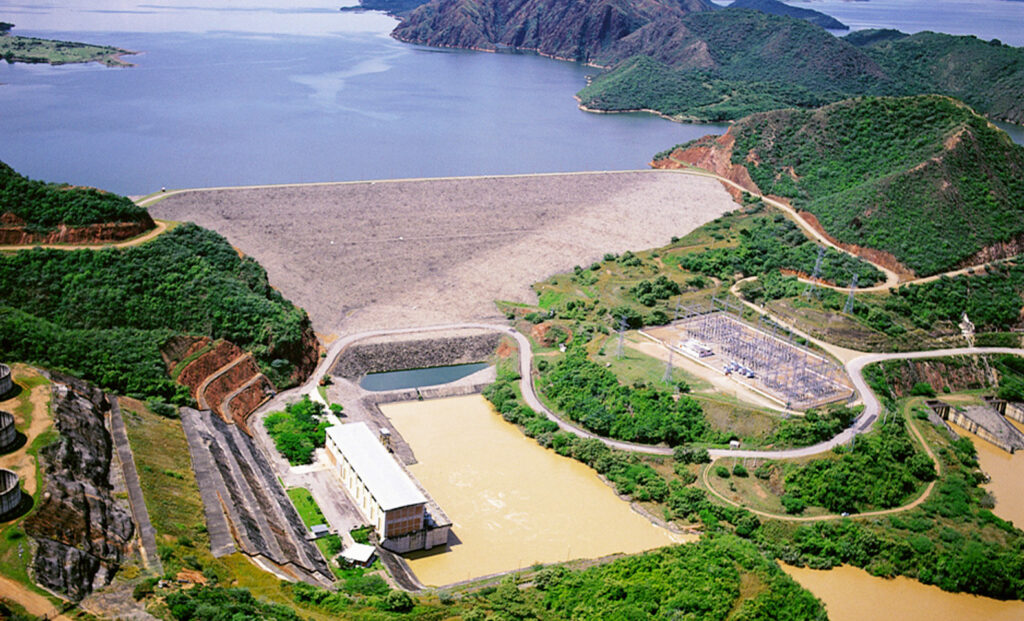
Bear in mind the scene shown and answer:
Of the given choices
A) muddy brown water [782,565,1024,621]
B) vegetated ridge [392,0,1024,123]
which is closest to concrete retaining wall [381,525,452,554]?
muddy brown water [782,565,1024,621]

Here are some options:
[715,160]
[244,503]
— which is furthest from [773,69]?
[244,503]

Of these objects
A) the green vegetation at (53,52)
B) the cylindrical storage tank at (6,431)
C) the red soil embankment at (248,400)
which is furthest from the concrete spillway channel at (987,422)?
the green vegetation at (53,52)

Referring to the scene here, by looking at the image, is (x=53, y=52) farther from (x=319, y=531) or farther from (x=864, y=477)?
(x=864, y=477)

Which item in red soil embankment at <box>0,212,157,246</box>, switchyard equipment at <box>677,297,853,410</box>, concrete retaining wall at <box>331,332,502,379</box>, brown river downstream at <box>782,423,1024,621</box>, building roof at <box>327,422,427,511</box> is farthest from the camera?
concrete retaining wall at <box>331,332,502,379</box>

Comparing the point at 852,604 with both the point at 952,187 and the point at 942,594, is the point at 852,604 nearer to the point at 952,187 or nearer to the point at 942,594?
the point at 942,594

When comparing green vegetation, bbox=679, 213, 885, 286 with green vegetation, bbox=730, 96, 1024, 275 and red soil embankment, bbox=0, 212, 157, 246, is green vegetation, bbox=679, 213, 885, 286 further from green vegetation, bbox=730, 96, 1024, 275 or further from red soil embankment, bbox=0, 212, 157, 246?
red soil embankment, bbox=0, 212, 157, 246

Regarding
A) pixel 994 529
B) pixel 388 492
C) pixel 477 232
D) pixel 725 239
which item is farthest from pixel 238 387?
pixel 725 239
